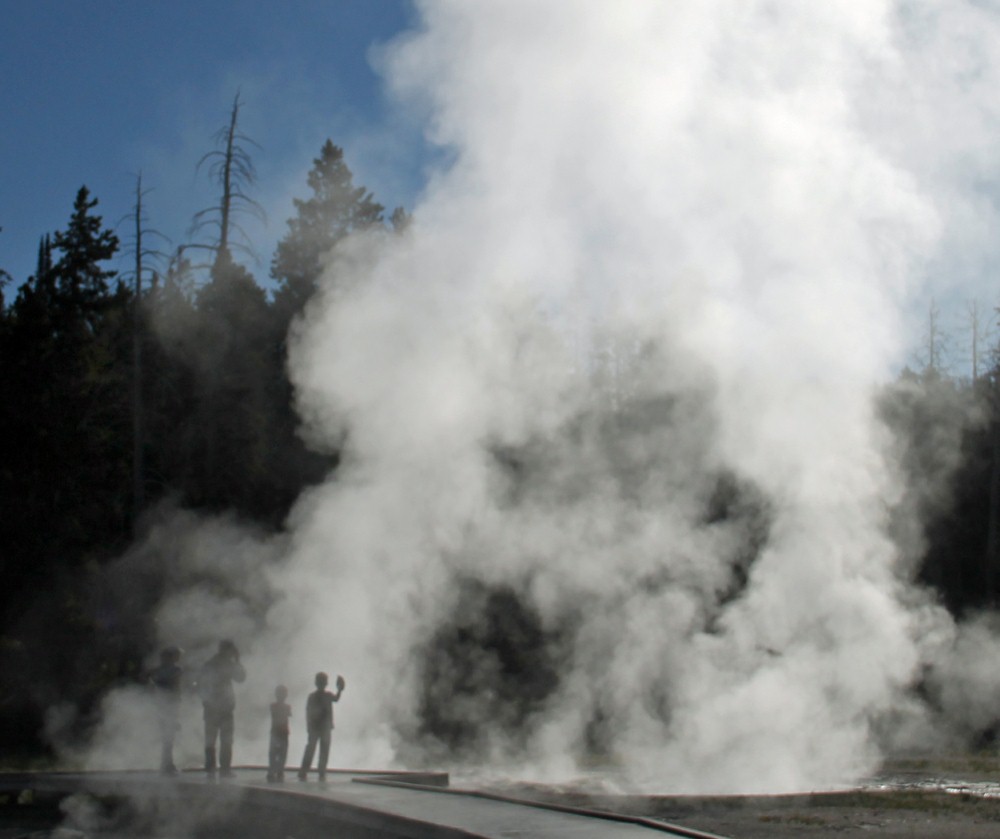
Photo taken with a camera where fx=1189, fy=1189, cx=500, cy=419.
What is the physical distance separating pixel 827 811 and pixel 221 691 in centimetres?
692

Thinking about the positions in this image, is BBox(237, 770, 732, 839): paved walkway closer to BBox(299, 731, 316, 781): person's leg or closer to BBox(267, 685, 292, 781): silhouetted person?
BBox(267, 685, 292, 781): silhouetted person

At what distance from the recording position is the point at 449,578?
815 inches

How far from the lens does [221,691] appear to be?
12.8m

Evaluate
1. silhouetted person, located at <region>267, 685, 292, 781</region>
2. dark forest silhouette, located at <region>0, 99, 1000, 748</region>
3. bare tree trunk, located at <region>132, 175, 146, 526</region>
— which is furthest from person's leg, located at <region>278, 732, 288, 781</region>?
bare tree trunk, located at <region>132, 175, 146, 526</region>

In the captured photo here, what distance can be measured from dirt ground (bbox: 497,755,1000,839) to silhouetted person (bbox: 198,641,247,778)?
3.46 metres

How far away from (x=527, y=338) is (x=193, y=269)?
1395 centimetres

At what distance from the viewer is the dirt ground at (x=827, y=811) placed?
1171 centimetres

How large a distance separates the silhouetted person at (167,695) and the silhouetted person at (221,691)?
335mm

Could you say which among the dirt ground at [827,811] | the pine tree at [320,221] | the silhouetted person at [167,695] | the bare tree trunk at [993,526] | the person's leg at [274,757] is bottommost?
the dirt ground at [827,811]

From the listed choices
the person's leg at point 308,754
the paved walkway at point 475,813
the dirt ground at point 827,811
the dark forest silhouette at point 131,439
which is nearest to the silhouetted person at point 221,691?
the person's leg at point 308,754

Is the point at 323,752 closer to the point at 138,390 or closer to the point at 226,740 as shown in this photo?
the point at 226,740

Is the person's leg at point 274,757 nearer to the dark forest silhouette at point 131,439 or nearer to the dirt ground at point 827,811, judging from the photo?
the dirt ground at point 827,811

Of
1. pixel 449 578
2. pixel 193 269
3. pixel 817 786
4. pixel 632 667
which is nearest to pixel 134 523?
pixel 193 269

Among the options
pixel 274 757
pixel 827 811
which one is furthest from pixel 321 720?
pixel 827 811
